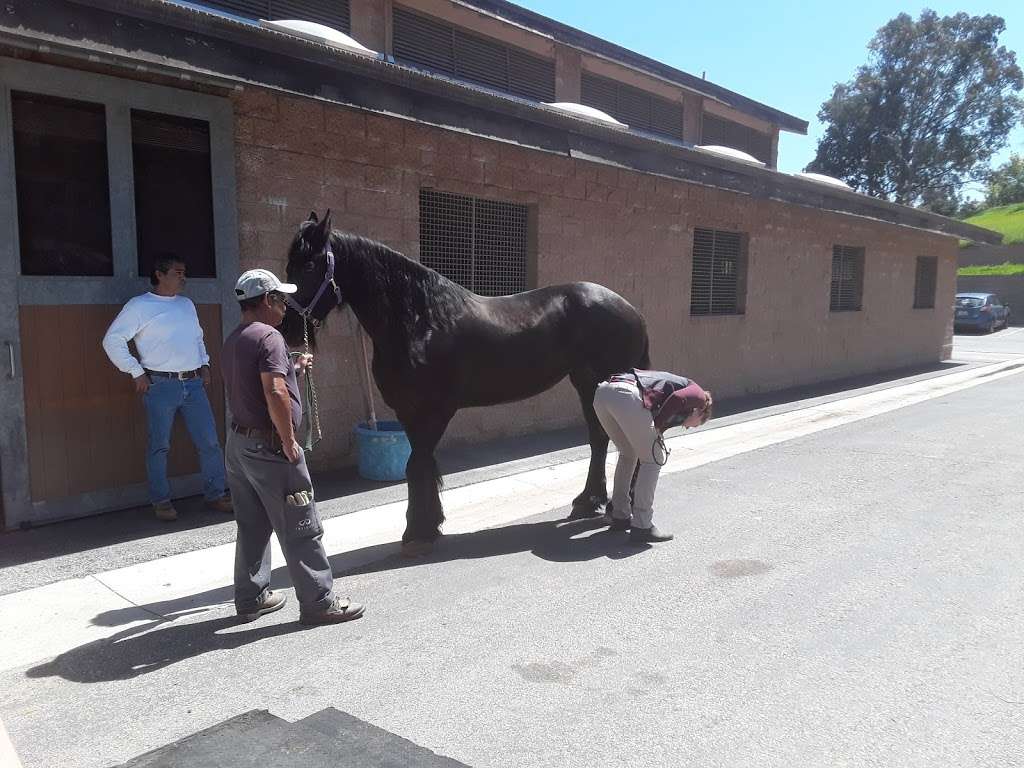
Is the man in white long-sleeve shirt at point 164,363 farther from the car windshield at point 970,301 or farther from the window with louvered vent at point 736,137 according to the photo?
the car windshield at point 970,301

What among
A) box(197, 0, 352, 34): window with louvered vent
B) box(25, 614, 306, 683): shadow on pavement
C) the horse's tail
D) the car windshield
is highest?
box(197, 0, 352, 34): window with louvered vent

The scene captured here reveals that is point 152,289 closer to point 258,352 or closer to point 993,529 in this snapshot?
point 258,352

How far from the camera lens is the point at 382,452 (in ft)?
21.5

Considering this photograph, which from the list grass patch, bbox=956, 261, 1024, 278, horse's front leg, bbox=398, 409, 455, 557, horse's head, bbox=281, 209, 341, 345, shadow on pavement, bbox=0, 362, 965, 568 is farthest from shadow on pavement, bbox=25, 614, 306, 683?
grass patch, bbox=956, 261, 1024, 278

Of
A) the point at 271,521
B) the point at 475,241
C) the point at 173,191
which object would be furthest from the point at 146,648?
the point at 475,241

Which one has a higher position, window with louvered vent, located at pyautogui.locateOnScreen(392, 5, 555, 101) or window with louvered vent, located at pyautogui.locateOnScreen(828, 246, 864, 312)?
window with louvered vent, located at pyautogui.locateOnScreen(392, 5, 555, 101)

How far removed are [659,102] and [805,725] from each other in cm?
1711

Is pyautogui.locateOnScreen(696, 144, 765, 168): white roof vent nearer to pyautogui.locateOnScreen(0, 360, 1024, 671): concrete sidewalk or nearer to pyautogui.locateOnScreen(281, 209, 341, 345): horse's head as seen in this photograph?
pyautogui.locateOnScreen(0, 360, 1024, 671): concrete sidewalk

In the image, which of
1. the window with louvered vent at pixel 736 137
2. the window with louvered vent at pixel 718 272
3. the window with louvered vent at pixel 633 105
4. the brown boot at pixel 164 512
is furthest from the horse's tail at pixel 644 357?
the window with louvered vent at pixel 736 137

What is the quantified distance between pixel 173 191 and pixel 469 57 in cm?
878

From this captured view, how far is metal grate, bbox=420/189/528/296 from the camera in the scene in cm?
786

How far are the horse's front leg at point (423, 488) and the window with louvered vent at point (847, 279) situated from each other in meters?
12.4

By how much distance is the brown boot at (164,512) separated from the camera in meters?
5.41

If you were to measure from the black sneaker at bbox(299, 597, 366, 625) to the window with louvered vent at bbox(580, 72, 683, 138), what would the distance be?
13971 mm
